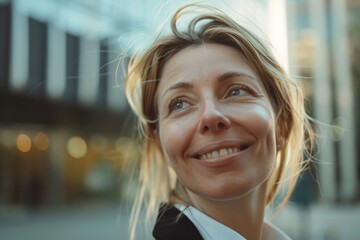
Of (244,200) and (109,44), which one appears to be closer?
(244,200)

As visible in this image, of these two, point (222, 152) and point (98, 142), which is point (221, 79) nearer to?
point (222, 152)

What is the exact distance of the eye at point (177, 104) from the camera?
1.46 meters

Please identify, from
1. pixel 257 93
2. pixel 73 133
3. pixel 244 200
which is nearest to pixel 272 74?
pixel 257 93

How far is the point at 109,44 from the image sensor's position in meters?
14.7

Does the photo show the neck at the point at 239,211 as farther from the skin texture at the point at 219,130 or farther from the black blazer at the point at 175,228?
the black blazer at the point at 175,228

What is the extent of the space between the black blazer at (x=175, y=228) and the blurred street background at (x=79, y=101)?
11.3m

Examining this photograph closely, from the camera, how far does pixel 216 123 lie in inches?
52.5

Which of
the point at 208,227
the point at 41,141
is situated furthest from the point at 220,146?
the point at 41,141

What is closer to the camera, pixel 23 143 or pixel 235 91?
pixel 235 91

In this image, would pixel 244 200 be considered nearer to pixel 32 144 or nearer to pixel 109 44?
pixel 109 44

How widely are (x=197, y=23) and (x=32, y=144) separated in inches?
576

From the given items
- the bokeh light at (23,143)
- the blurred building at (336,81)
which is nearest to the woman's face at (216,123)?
the bokeh light at (23,143)

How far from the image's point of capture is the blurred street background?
13.5 metres

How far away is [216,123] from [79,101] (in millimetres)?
14921
